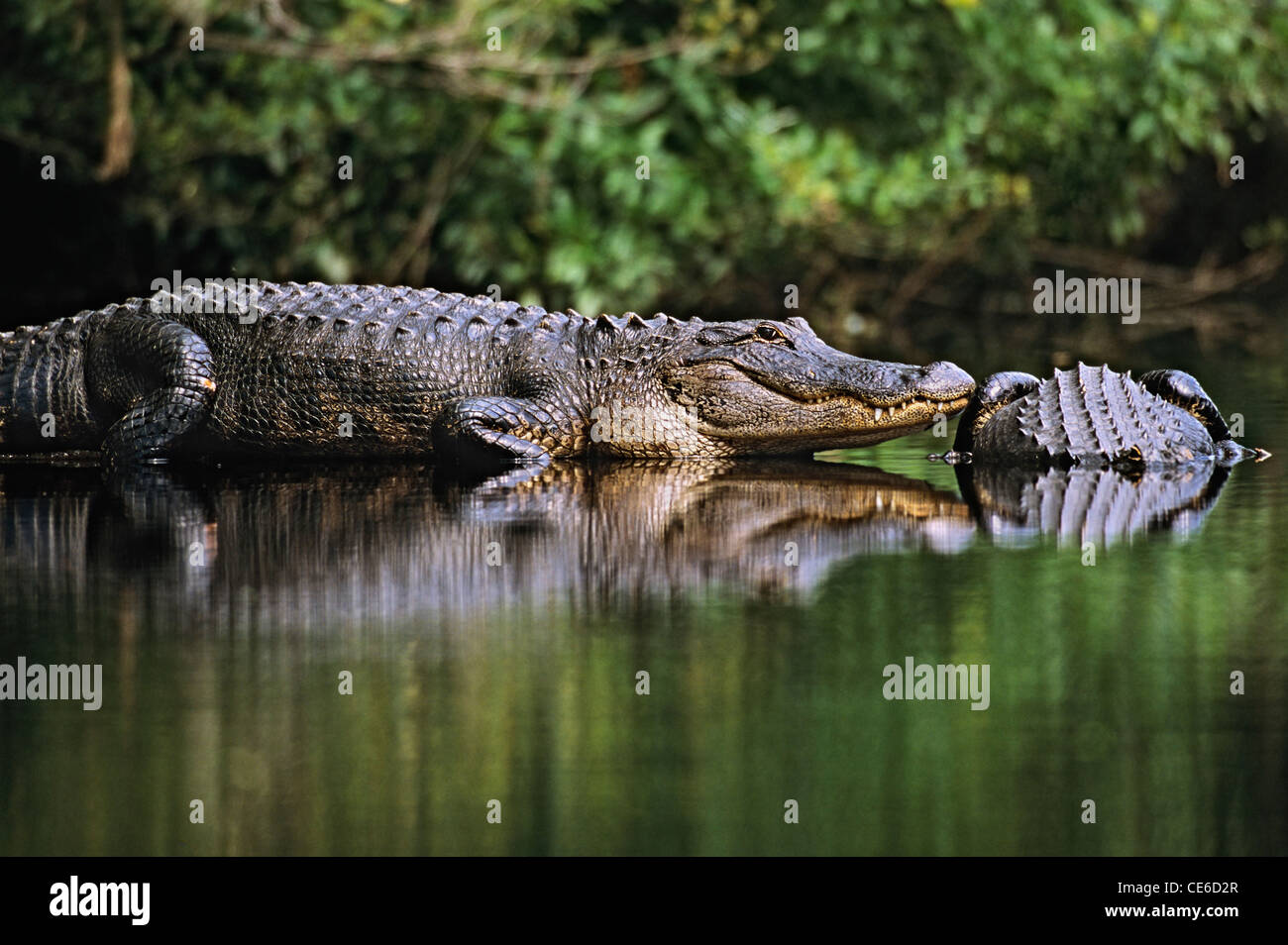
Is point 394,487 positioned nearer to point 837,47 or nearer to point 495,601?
point 495,601

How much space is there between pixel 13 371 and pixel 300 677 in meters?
3.99

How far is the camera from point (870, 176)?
1328cm

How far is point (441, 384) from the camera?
6.64 meters

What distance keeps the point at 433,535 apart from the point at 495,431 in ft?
5.23

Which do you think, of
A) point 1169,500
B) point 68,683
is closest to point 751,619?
point 68,683

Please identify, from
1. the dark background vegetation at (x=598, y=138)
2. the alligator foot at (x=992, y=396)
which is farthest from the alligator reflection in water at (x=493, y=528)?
the dark background vegetation at (x=598, y=138)

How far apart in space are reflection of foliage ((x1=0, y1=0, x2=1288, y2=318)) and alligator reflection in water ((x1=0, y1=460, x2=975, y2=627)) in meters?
5.73

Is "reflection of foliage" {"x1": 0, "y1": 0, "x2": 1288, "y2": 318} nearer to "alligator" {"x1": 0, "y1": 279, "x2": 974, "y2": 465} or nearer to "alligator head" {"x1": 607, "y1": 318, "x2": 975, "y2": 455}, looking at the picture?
"alligator" {"x1": 0, "y1": 279, "x2": 974, "y2": 465}

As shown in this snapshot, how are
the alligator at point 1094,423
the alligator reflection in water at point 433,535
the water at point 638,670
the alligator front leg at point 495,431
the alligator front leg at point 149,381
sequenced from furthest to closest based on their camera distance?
the alligator front leg at point 149,381 < the alligator front leg at point 495,431 < the alligator at point 1094,423 < the alligator reflection in water at point 433,535 < the water at point 638,670

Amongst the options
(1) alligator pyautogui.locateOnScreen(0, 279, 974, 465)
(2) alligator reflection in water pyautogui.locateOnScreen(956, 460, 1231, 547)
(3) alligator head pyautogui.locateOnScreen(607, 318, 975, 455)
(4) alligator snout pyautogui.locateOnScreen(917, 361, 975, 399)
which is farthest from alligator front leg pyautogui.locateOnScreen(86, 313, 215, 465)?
(2) alligator reflection in water pyautogui.locateOnScreen(956, 460, 1231, 547)

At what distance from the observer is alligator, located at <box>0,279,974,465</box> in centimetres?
658

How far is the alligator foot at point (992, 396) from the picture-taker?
21.5ft

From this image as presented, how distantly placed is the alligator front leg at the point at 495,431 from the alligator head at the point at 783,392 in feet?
1.46

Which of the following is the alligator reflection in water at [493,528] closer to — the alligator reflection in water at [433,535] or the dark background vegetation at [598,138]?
the alligator reflection in water at [433,535]
